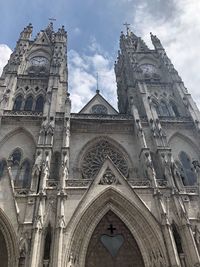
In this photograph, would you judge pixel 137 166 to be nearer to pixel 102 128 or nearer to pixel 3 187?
pixel 102 128

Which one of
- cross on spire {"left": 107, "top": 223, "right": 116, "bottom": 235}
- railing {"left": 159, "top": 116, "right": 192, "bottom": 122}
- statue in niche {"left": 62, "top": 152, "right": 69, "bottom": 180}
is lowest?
cross on spire {"left": 107, "top": 223, "right": 116, "bottom": 235}

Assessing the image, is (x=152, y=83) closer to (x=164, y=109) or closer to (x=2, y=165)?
(x=164, y=109)

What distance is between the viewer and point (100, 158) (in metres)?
17.9

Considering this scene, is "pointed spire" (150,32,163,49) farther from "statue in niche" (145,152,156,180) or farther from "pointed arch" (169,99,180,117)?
"statue in niche" (145,152,156,180)

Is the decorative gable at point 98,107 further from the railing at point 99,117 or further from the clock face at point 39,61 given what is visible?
the clock face at point 39,61

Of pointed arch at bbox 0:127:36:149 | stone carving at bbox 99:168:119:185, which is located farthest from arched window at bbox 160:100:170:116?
pointed arch at bbox 0:127:36:149

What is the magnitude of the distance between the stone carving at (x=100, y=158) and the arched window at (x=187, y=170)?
4073 millimetres

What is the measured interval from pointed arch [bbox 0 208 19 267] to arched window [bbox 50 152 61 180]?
392 cm

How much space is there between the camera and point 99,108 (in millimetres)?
22922

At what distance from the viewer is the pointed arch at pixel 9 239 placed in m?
11.3

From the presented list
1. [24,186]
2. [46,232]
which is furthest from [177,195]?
[24,186]

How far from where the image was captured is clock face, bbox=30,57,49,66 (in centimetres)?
2577

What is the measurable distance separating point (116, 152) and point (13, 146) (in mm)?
7414

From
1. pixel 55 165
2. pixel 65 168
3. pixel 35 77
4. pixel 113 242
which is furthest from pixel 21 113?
pixel 113 242
